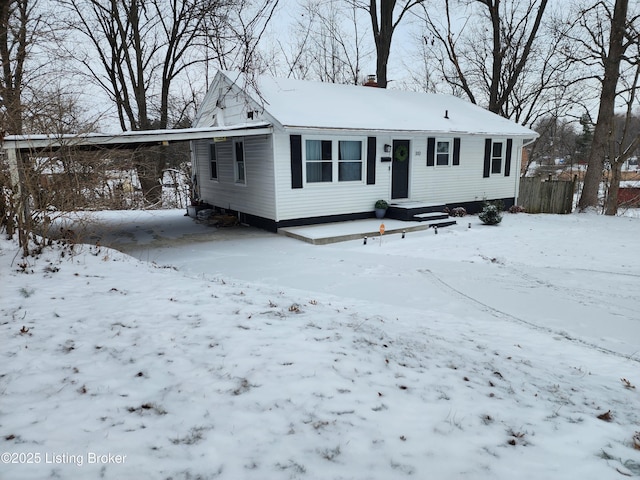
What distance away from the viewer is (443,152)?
13672 millimetres

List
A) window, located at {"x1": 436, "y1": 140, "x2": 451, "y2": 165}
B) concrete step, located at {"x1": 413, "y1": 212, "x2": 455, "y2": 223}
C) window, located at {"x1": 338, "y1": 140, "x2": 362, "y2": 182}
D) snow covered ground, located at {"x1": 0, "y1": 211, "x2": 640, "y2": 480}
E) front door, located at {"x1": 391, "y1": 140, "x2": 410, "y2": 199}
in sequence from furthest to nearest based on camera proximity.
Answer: window, located at {"x1": 436, "y1": 140, "x2": 451, "y2": 165}
front door, located at {"x1": 391, "y1": 140, "x2": 410, "y2": 199}
concrete step, located at {"x1": 413, "y1": 212, "x2": 455, "y2": 223}
window, located at {"x1": 338, "y1": 140, "x2": 362, "y2": 182}
snow covered ground, located at {"x1": 0, "y1": 211, "x2": 640, "y2": 480}

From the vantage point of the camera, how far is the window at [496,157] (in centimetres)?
1505

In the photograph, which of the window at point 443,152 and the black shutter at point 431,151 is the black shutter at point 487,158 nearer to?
the window at point 443,152

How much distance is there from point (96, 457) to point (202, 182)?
1401 centimetres

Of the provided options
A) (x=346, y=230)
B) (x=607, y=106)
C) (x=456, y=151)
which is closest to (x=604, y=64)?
(x=607, y=106)

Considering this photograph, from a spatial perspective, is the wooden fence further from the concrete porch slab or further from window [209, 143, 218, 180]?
window [209, 143, 218, 180]

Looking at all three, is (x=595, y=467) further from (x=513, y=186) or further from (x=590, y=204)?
(x=590, y=204)

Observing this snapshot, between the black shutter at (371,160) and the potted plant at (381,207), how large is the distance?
2.11ft

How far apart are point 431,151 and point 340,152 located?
3.54 m

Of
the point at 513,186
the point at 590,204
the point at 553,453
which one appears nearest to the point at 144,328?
the point at 553,453

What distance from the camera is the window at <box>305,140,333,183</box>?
36.0 feet

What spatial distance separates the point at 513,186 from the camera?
15859 millimetres

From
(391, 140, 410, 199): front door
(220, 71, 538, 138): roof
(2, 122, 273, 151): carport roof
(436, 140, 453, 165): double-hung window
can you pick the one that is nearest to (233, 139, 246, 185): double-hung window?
(220, 71, 538, 138): roof

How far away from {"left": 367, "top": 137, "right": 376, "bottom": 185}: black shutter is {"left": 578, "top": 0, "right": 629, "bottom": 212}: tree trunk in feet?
32.2
